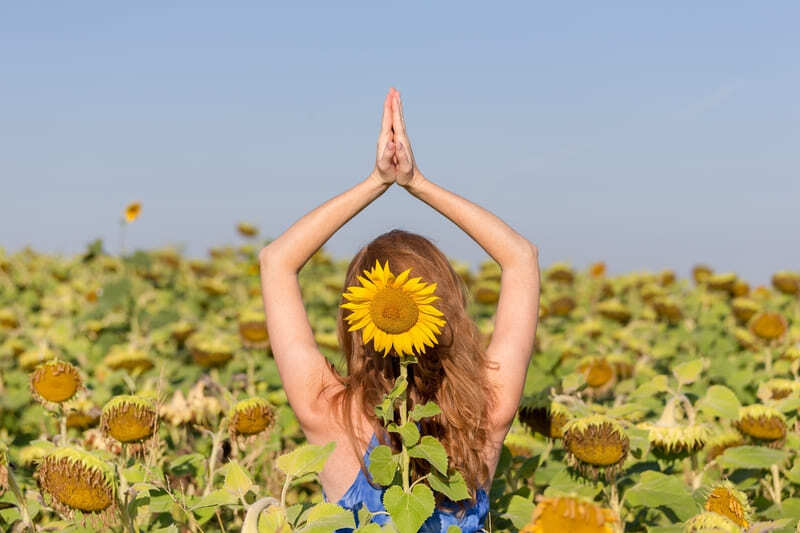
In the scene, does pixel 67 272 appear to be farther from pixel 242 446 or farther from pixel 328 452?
pixel 328 452

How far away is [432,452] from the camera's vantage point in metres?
2.01

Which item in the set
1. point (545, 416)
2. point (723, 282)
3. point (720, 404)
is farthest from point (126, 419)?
point (723, 282)

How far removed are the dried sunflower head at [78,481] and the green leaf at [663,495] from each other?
57.2 inches

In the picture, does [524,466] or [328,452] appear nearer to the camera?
[328,452]

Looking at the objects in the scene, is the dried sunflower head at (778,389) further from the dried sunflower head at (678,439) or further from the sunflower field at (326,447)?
the dried sunflower head at (678,439)

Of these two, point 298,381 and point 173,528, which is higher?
point 298,381

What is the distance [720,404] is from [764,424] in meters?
0.16

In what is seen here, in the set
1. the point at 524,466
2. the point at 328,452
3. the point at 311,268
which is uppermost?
the point at 311,268

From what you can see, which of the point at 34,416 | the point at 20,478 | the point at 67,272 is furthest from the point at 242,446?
the point at 67,272

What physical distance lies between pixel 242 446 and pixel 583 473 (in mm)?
1026

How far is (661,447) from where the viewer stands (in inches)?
117

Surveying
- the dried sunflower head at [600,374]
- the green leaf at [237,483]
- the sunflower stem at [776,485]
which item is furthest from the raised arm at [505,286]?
the dried sunflower head at [600,374]

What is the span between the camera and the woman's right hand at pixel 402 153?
2.51 metres

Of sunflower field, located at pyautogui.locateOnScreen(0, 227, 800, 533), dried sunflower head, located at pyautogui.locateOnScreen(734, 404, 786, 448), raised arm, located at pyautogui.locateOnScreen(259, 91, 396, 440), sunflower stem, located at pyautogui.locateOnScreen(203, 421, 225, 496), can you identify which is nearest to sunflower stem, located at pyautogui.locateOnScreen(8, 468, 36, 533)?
sunflower field, located at pyautogui.locateOnScreen(0, 227, 800, 533)
